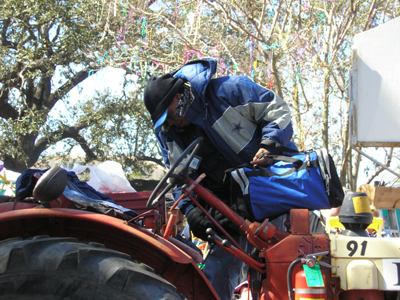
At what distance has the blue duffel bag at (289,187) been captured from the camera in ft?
7.06

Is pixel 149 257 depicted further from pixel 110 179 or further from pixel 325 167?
pixel 110 179

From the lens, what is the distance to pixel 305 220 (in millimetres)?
2051

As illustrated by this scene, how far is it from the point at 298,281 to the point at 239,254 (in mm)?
337

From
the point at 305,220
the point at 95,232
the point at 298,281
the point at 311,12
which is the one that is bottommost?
the point at 298,281

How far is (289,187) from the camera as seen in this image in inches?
85.1

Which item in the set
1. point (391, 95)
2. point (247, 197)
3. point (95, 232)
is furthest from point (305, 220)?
point (391, 95)

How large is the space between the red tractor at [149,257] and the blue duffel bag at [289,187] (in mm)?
107

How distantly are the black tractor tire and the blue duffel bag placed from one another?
2.93 feet

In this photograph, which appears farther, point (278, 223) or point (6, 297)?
point (278, 223)

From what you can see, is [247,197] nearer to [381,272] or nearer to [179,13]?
[381,272]

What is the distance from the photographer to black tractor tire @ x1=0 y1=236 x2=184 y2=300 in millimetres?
1389

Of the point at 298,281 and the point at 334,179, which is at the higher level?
the point at 334,179

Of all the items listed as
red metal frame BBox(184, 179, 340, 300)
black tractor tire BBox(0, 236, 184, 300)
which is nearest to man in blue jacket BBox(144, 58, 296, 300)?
red metal frame BBox(184, 179, 340, 300)

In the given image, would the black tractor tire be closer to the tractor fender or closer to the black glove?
the tractor fender
